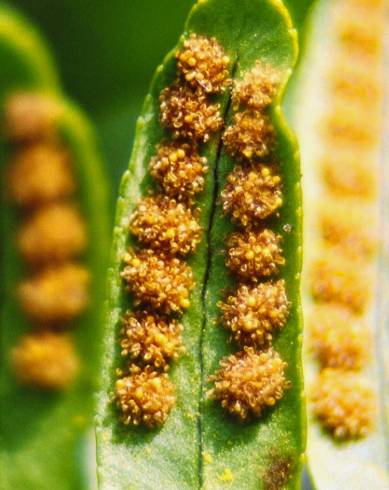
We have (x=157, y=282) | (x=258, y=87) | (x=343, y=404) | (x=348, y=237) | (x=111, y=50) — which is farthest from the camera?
(x=111, y=50)

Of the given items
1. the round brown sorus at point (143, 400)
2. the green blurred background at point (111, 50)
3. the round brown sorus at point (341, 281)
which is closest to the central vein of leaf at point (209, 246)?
the round brown sorus at point (143, 400)

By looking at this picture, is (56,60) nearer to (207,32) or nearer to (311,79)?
(311,79)

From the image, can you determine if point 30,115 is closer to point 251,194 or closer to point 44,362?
point 44,362

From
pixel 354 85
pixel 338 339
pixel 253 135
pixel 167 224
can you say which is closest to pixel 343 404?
pixel 338 339

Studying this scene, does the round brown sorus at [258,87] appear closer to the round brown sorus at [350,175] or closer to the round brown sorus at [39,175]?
the round brown sorus at [350,175]

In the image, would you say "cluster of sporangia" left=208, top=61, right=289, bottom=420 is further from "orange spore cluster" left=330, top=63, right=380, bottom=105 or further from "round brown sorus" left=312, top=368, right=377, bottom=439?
"orange spore cluster" left=330, top=63, right=380, bottom=105

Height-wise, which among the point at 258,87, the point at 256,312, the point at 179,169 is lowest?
the point at 256,312

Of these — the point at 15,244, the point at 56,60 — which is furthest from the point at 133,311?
the point at 56,60
